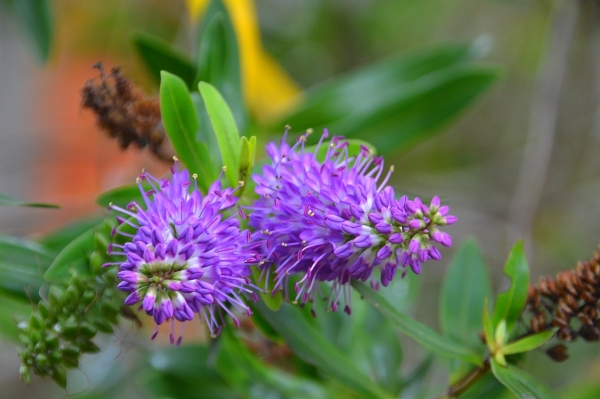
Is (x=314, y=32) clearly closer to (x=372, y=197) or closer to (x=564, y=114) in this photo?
(x=564, y=114)

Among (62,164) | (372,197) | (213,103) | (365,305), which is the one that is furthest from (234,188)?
(62,164)

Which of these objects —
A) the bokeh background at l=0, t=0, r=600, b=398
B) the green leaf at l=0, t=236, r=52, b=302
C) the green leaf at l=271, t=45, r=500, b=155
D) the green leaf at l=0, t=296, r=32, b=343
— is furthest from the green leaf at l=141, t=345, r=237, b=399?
the bokeh background at l=0, t=0, r=600, b=398

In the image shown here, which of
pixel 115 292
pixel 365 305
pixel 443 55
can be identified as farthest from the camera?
pixel 443 55

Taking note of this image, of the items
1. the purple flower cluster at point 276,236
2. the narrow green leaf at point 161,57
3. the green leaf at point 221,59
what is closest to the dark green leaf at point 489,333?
the purple flower cluster at point 276,236

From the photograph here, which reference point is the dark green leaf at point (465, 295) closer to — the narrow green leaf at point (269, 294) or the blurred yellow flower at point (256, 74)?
the narrow green leaf at point (269, 294)

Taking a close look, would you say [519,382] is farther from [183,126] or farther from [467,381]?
[183,126]

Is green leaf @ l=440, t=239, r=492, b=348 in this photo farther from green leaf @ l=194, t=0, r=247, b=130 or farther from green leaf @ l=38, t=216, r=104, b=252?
green leaf @ l=38, t=216, r=104, b=252

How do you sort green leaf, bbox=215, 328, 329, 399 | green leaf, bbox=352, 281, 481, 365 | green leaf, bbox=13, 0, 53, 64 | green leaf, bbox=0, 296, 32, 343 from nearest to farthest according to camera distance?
green leaf, bbox=352, 281, 481, 365, green leaf, bbox=215, 328, 329, 399, green leaf, bbox=0, 296, 32, 343, green leaf, bbox=13, 0, 53, 64
